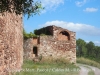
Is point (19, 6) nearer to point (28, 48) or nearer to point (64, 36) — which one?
point (28, 48)

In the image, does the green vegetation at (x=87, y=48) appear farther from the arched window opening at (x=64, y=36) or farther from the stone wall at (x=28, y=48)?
the stone wall at (x=28, y=48)

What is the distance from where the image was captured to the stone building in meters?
27.9

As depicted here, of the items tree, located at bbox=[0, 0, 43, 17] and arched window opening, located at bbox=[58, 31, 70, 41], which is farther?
arched window opening, located at bbox=[58, 31, 70, 41]

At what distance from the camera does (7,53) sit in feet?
38.6

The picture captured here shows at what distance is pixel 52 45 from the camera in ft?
93.3

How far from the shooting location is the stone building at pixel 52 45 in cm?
2786

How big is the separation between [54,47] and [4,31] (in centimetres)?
1776

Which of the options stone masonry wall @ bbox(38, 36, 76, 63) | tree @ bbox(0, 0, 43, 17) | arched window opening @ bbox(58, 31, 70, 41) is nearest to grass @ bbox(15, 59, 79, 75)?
stone masonry wall @ bbox(38, 36, 76, 63)

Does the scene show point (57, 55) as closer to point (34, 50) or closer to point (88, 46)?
point (34, 50)

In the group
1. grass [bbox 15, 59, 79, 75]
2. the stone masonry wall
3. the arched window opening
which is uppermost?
the arched window opening

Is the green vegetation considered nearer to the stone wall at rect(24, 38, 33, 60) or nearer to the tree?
the stone wall at rect(24, 38, 33, 60)

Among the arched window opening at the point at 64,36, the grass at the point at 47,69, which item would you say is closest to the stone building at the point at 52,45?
the arched window opening at the point at 64,36

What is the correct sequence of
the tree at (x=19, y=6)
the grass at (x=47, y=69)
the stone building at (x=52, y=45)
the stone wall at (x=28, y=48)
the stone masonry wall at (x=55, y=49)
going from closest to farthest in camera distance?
the tree at (x=19, y=6)
the grass at (x=47, y=69)
the stone wall at (x=28, y=48)
the stone building at (x=52, y=45)
the stone masonry wall at (x=55, y=49)

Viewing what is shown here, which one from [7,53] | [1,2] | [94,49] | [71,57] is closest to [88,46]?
[94,49]
